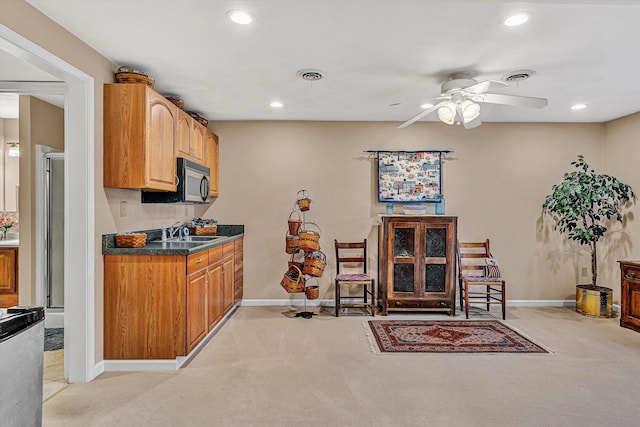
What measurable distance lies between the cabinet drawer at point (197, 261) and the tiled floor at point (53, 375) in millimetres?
1144

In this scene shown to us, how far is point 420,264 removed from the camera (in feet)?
14.5

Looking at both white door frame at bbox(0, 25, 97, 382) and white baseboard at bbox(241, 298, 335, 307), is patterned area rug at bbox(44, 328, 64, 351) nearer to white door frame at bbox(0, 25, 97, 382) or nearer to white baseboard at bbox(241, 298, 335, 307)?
white door frame at bbox(0, 25, 97, 382)

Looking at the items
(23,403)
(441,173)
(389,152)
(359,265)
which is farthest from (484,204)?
(23,403)

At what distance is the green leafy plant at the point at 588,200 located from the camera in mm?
4363

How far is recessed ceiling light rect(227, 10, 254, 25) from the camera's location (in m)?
2.23

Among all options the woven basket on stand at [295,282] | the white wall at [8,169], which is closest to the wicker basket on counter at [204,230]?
the woven basket on stand at [295,282]

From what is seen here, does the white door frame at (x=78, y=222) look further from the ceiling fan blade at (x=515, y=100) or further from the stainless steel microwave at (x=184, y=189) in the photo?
the ceiling fan blade at (x=515, y=100)

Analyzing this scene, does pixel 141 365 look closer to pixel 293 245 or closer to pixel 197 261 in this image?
pixel 197 261

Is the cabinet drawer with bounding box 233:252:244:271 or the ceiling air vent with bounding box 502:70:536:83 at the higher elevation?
the ceiling air vent with bounding box 502:70:536:83

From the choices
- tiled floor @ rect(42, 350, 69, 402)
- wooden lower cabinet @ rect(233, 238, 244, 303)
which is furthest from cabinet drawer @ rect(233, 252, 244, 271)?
tiled floor @ rect(42, 350, 69, 402)

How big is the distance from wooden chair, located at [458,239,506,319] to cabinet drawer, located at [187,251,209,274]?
2.93 m

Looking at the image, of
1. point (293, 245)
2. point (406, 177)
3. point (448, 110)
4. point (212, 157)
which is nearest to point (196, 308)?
point (293, 245)

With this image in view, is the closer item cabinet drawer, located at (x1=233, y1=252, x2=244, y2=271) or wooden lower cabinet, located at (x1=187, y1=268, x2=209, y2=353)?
wooden lower cabinet, located at (x1=187, y1=268, x2=209, y2=353)

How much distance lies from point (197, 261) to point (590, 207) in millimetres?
4517
